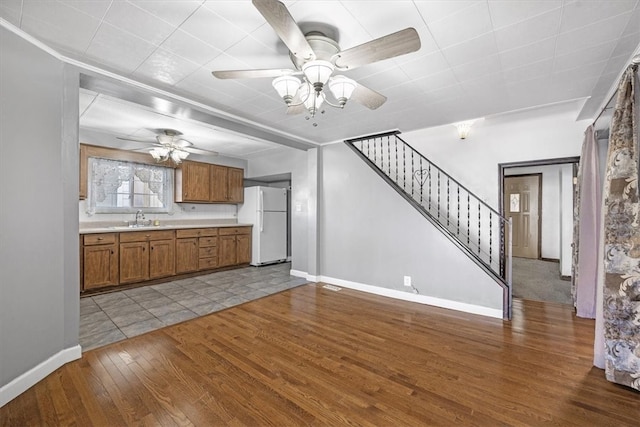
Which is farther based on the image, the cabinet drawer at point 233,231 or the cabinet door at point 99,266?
the cabinet drawer at point 233,231

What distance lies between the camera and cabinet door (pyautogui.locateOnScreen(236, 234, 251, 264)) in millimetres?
6098

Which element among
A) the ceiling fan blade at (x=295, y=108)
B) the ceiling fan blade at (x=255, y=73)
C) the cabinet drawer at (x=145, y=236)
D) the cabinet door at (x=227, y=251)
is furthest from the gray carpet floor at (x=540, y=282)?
the cabinet drawer at (x=145, y=236)

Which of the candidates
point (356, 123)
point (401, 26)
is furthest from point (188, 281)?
point (401, 26)

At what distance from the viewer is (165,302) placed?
12.4 feet

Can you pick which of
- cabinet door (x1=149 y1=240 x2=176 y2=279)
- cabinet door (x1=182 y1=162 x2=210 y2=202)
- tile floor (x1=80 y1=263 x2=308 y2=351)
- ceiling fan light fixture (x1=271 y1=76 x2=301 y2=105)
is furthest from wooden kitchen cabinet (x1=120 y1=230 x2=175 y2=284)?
ceiling fan light fixture (x1=271 y1=76 x2=301 y2=105)

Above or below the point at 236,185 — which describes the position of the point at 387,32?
above

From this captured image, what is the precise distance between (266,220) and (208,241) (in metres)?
1.34

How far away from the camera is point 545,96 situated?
2861 millimetres

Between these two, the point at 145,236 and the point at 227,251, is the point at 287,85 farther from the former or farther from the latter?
the point at 227,251

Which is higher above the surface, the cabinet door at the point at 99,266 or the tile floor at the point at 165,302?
the cabinet door at the point at 99,266

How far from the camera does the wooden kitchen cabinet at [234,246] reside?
582cm

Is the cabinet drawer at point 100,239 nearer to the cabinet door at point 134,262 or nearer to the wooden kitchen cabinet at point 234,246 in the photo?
the cabinet door at point 134,262

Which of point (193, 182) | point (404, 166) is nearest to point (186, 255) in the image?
point (193, 182)

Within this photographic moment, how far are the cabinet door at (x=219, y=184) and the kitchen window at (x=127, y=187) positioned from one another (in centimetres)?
82
